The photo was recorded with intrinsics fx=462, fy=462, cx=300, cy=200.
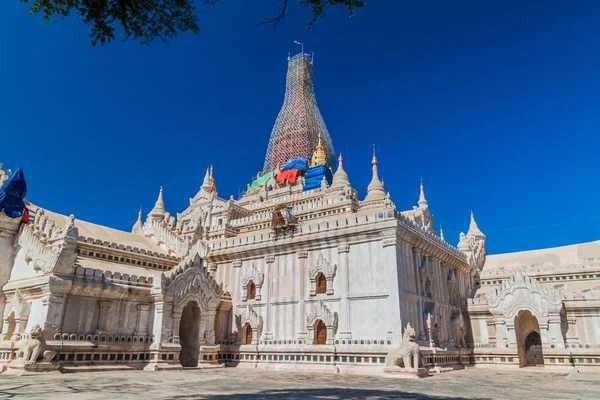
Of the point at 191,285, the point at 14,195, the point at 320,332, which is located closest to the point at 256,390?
the point at 320,332

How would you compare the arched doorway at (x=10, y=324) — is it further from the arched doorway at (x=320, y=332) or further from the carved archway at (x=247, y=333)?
the arched doorway at (x=320, y=332)

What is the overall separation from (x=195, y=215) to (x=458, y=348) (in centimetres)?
3221

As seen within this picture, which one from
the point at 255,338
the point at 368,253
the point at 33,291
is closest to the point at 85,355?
the point at 33,291

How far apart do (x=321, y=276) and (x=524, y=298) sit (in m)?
15.0

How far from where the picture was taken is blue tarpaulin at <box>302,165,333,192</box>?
5609 cm

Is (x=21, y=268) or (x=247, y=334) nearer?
(x=21, y=268)

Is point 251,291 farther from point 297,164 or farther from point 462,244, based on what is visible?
point 297,164

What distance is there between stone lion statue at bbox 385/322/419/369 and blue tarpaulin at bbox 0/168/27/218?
2317cm

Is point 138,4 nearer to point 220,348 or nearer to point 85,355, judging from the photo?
point 85,355

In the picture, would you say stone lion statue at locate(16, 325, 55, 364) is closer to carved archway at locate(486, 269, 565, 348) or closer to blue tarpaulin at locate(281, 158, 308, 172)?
carved archway at locate(486, 269, 565, 348)

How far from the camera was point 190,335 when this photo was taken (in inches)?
1183

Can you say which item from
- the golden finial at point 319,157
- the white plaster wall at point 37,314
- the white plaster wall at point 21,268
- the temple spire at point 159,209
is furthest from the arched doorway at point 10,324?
the golden finial at point 319,157

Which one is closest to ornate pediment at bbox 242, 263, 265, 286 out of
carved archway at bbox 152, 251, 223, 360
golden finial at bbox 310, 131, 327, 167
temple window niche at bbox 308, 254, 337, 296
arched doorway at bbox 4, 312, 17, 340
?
carved archway at bbox 152, 251, 223, 360

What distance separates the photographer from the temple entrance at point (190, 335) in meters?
29.2
